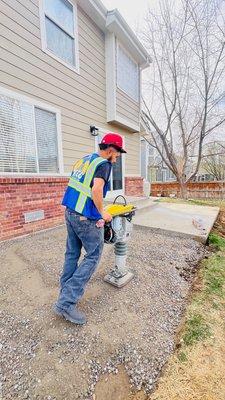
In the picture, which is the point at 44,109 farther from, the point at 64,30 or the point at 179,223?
the point at 179,223

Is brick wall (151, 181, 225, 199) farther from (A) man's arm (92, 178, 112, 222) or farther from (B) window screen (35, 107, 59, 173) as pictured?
(A) man's arm (92, 178, 112, 222)

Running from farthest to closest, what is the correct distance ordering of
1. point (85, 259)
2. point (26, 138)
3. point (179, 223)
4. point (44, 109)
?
point (179, 223) → point (44, 109) → point (26, 138) → point (85, 259)

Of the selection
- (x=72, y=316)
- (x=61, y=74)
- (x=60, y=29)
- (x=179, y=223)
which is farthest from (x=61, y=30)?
(x=72, y=316)

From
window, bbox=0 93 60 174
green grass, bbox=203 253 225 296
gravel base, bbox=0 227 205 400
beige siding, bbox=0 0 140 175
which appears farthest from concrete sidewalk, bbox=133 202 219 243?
window, bbox=0 93 60 174

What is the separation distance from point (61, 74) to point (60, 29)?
1084 millimetres

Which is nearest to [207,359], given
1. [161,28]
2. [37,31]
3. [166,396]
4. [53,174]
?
[166,396]

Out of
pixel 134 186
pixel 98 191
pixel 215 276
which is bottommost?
pixel 215 276

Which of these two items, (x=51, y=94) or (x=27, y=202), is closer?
(x=27, y=202)

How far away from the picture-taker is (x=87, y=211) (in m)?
1.98

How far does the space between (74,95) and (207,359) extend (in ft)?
20.0

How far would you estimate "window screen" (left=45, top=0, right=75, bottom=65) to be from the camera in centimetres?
516

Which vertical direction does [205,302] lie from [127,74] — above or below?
below

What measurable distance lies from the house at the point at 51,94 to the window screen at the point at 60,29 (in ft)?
0.06

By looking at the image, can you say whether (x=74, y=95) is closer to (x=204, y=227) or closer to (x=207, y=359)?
(x=204, y=227)
